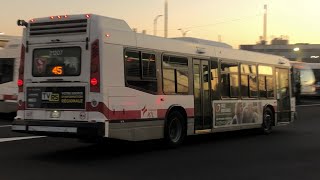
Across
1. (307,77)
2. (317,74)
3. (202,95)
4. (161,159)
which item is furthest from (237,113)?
(317,74)

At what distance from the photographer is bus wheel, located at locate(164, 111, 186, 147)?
13.2 metres

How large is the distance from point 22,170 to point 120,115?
2675mm

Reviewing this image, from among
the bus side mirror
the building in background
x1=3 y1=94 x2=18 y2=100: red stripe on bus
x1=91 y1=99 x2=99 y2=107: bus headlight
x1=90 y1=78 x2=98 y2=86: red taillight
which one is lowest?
x1=91 y1=99 x2=99 y2=107: bus headlight

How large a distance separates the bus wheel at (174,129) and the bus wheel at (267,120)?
17.3 feet

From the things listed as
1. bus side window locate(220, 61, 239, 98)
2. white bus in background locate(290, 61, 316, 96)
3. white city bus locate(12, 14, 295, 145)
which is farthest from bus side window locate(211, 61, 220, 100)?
white bus in background locate(290, 61, 316, 96)

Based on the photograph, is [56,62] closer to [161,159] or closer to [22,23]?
[22,23]

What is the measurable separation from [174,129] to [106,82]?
3.04 metres

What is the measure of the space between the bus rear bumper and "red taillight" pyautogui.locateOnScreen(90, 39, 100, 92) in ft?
2.56

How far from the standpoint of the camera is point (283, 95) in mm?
19562

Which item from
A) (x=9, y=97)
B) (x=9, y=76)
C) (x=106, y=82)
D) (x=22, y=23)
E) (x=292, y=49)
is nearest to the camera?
(x=106, y=82)

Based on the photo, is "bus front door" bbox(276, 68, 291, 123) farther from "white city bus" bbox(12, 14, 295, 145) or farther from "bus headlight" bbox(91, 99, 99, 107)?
"bus headlight" bbox(91, 99, 99, 107)

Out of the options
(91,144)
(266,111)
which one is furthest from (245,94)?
(91,144)

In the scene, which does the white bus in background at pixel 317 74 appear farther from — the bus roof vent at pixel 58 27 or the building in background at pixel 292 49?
the building in background at pixel 292 49

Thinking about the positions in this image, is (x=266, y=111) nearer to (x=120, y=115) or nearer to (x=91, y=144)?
(x=91, y=144)
